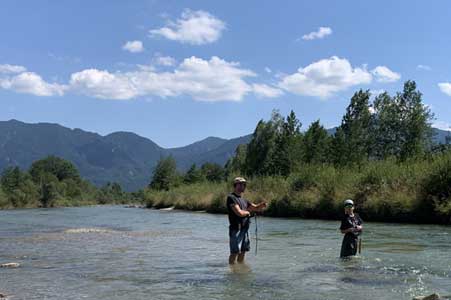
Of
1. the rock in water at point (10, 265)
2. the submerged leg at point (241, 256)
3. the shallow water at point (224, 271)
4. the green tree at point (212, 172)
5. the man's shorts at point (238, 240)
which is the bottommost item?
the rock in water at point (10, 265)

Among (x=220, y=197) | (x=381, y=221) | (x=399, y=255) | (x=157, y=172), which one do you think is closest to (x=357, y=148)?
(x=220, y=197)

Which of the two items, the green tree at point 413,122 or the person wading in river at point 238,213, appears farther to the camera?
the green tree at point 413,122

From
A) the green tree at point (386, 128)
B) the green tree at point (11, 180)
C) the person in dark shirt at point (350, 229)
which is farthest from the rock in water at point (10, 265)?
the green tree at point (11, 180)

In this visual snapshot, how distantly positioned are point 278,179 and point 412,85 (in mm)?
45952

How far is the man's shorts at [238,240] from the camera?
14.5m

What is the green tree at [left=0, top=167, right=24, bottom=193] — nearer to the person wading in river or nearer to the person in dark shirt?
the person in dark shirt

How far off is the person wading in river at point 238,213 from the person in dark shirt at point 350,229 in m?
3.10

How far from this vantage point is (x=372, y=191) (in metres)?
40.6

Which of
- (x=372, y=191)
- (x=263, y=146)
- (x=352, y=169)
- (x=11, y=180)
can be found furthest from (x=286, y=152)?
(x=11, y=180)

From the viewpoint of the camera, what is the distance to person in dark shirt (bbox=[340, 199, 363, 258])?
15992mm

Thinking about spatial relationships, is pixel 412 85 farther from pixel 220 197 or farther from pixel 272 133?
pixel 220 197

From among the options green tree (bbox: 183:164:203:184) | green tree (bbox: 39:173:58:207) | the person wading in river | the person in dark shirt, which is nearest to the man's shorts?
the person wading in river

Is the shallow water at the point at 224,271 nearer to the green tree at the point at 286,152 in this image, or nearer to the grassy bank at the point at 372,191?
the grassy bank at the point at 372,191

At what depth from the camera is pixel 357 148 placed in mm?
90188
